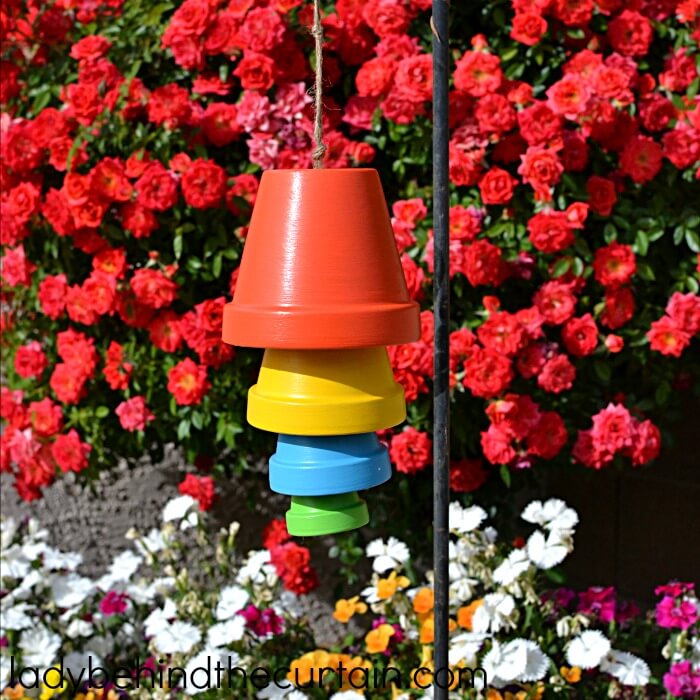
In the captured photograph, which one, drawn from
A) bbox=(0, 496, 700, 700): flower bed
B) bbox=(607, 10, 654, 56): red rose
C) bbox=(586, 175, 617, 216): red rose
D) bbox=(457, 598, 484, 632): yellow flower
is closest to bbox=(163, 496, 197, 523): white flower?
bbox=(0, 496, 700, 700): flower bed

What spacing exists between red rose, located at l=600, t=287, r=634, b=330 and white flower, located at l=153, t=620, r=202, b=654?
1.16 meters

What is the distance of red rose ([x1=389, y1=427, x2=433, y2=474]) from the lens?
2502mm

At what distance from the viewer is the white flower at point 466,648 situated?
7.20ft

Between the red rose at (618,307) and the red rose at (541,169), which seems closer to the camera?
the red rose at (541,169)

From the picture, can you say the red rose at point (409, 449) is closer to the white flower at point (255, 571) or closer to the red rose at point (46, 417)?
the white flower at point (255, 571)

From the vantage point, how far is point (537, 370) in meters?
2.46

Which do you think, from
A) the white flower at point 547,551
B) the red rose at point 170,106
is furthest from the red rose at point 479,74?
the white flower at point 547,551

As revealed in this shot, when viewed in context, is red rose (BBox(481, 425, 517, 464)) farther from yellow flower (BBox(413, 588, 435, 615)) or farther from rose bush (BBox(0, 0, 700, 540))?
yellow flower (BBox(413, 588, 435, 615))

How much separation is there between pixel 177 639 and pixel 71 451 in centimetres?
62

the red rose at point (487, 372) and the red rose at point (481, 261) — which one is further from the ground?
the red rose at point (481, 261)

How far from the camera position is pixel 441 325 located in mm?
1431

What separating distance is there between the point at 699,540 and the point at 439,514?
6.21 feet

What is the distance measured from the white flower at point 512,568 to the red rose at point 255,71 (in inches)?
47.5

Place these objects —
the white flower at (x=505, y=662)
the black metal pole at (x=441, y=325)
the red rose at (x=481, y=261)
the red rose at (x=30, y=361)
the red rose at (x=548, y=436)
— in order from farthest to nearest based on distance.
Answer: the red rose at (x=30, y=361) < the red rose at (x=548, y=436) < the red rose at (x=481, y=261) < the white flower at (x=505, y=662) < the black metal pole at (x=441, y=325)
